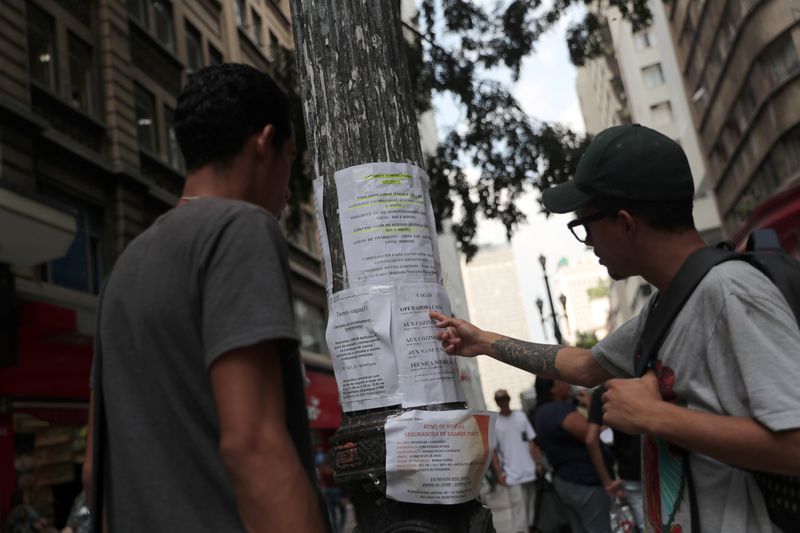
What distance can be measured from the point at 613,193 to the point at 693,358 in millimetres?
492

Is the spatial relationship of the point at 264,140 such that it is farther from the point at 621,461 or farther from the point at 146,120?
the point at 146,120

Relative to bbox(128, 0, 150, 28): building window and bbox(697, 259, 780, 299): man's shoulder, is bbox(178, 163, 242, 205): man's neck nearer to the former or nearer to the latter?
bbox(697, 259, 780, 299): man's shoulder

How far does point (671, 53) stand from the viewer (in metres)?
38.4

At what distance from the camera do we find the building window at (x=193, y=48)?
74.0 feet

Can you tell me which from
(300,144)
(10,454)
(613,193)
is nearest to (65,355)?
(10,454)

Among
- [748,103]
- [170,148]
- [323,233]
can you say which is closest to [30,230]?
[170,148]

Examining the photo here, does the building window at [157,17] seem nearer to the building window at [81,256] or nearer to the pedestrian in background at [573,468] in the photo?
the building window at [81,256]

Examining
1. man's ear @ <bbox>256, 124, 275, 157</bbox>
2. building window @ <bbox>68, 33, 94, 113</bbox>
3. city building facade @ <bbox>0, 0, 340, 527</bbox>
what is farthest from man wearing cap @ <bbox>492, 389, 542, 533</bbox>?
building window @ <bbox>68, 33, 94, 113</bbox>

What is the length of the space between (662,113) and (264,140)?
54344 millimetres

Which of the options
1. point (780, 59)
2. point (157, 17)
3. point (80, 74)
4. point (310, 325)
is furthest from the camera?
point (310, 325)

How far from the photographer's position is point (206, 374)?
1.63m

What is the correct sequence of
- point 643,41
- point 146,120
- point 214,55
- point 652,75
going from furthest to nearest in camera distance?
point 643,41 → point 652,75 → point 214,55 → point 146,120

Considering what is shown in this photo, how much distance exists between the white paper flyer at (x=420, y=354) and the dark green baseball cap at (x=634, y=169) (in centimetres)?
71

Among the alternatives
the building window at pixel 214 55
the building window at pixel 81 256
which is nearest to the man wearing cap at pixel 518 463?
the building window at pixel 81 256
